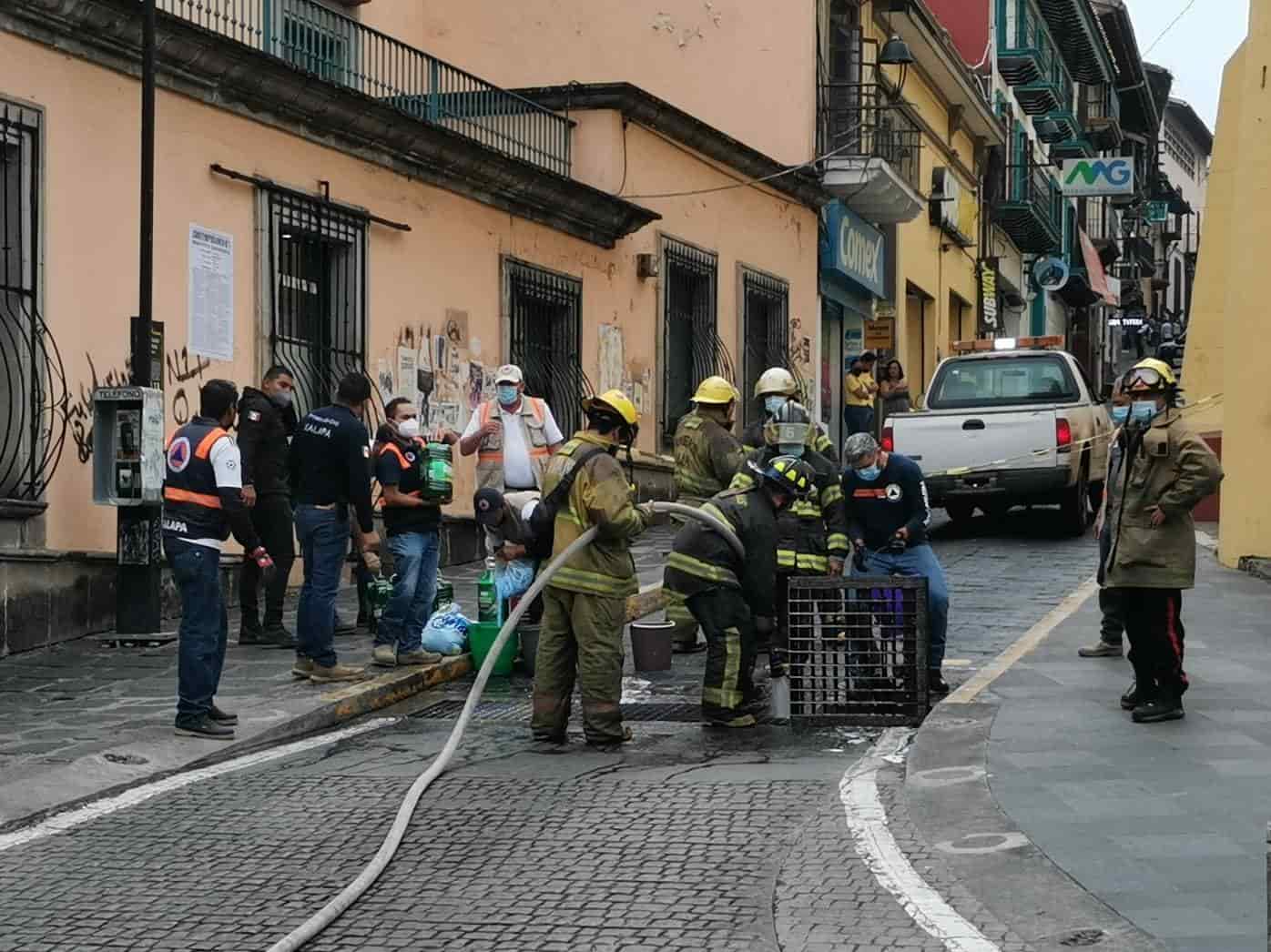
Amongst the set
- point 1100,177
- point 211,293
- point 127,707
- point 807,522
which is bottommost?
point 127,707

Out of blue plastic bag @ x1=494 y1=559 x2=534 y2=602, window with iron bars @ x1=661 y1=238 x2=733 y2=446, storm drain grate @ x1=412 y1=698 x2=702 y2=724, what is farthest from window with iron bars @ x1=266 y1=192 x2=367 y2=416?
window with iron bars @ x1=661 y1=238 x2=733 y2=446

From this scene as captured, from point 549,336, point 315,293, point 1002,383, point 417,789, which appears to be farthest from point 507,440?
point 1002,383

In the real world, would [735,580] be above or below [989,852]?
above

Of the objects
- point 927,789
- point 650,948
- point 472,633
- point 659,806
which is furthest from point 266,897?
point 472,633

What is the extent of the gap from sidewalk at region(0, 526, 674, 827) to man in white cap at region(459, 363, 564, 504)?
4.60 feet

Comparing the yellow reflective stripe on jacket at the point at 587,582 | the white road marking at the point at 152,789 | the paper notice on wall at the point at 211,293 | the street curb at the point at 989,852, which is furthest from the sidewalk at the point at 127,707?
the street curb at the point at 989,852

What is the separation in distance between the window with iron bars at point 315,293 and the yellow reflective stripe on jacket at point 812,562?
5374mm

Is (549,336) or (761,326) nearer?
(549,336)

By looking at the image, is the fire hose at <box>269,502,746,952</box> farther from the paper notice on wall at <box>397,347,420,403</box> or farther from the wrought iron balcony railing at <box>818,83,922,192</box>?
the wrought iron balcony railing at <box>818,83,922,192</box>

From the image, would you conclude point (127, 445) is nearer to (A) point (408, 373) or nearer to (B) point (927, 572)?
(A) point (408, 373)

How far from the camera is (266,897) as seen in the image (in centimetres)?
599

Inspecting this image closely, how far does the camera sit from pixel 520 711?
387 inches

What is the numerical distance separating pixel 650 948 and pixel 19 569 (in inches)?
267

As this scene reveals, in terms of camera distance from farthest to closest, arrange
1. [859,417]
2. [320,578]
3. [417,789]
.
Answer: [859,417] < [320,578] < [417,789]
